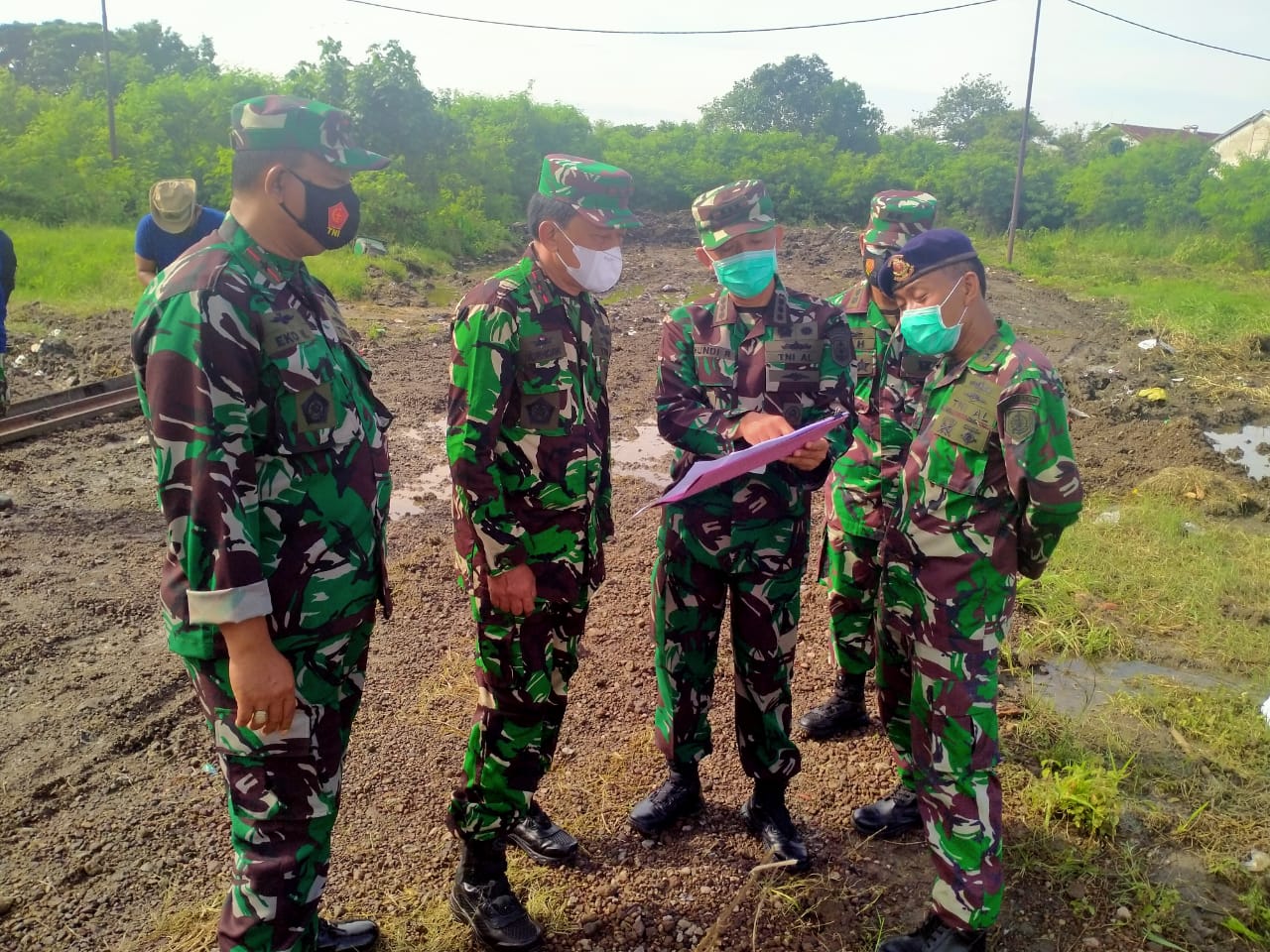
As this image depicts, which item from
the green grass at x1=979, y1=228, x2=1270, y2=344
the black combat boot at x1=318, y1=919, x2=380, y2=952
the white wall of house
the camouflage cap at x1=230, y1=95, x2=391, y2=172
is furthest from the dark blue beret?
Result: the white wall of house

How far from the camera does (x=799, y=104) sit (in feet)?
119

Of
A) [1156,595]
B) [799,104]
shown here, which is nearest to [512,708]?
[1156,595]

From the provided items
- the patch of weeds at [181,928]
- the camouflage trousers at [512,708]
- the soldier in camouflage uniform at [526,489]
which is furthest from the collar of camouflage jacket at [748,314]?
the patch of weeds at [181,928]

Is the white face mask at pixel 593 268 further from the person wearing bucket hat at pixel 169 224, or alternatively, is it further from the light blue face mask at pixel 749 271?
the person wearing bucket hat at pixel 169 224

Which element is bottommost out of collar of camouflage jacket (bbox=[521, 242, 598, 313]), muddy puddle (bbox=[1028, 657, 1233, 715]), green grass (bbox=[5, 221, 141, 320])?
muddy puddle (bbox=[1028, 657, 1233, 715])

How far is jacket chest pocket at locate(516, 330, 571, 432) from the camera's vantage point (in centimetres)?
226

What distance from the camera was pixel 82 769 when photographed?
118 inches

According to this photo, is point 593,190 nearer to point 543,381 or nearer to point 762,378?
point 543,381

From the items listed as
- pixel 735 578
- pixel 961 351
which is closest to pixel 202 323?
pixel 735 578

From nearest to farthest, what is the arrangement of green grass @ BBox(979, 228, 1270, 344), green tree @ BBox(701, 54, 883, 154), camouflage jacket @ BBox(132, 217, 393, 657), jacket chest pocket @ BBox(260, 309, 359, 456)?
camouflage jacket @ BBox(132, 217, 393, 657)
jacket chest pocket @ BBox(260, 309, 359, 456)
green grass @ BBox(979, 228, 1270, 344)
green tree @ BBox(701, 54, 883, 154)

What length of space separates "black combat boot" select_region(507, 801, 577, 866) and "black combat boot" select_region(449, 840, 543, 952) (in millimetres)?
241

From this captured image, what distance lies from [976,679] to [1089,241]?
23725 millimetres

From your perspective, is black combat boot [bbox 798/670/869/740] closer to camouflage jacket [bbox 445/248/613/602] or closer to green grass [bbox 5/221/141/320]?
camouflage jacket [bbox 445/248/613/602]

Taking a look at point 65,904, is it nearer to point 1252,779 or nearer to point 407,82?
point 1252,779
